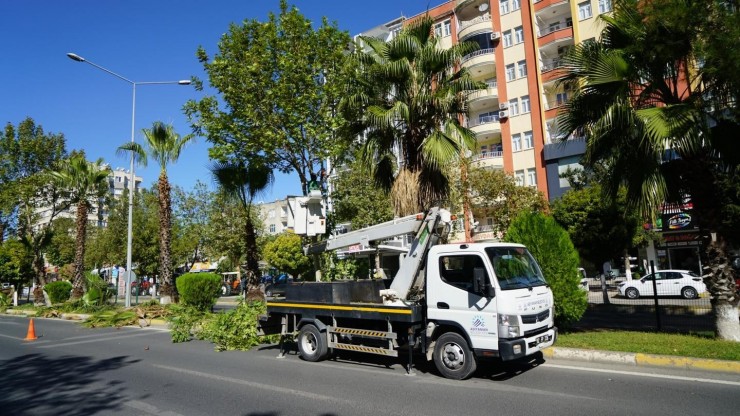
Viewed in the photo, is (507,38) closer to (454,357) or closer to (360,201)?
(360,201)

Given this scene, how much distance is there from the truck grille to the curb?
55.6 inches

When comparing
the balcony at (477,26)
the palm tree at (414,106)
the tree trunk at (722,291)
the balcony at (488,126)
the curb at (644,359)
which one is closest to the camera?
the curb at (644,359)

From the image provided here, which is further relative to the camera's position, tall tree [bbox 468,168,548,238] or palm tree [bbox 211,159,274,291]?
tall tree [bbox 468,168,548,238]

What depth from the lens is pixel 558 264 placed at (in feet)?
34.0

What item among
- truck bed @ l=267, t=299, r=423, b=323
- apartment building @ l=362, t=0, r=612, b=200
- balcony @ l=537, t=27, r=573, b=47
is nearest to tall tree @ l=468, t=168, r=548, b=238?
apartment building @ l=362, t=0, r=612, b=200

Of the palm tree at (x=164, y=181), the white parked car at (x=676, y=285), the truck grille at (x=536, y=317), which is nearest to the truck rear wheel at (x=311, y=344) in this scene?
the truck grille at (x=536, y=317)

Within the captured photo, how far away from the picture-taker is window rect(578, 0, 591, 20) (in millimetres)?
36156

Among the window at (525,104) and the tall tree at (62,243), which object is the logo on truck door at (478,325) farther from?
the tall tree at (62,243)

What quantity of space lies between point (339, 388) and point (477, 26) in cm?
4000

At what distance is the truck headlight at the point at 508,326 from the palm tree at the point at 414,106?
5.90 meters

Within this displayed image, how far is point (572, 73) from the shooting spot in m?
9.90

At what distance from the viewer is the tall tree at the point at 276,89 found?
14125mm

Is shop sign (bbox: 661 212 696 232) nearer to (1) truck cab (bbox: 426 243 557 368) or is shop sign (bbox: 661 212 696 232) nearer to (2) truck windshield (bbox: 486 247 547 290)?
(2) truck windshield (bbox: 486 247 547 290)

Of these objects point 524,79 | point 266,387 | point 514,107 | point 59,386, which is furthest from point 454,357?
point 524,79
